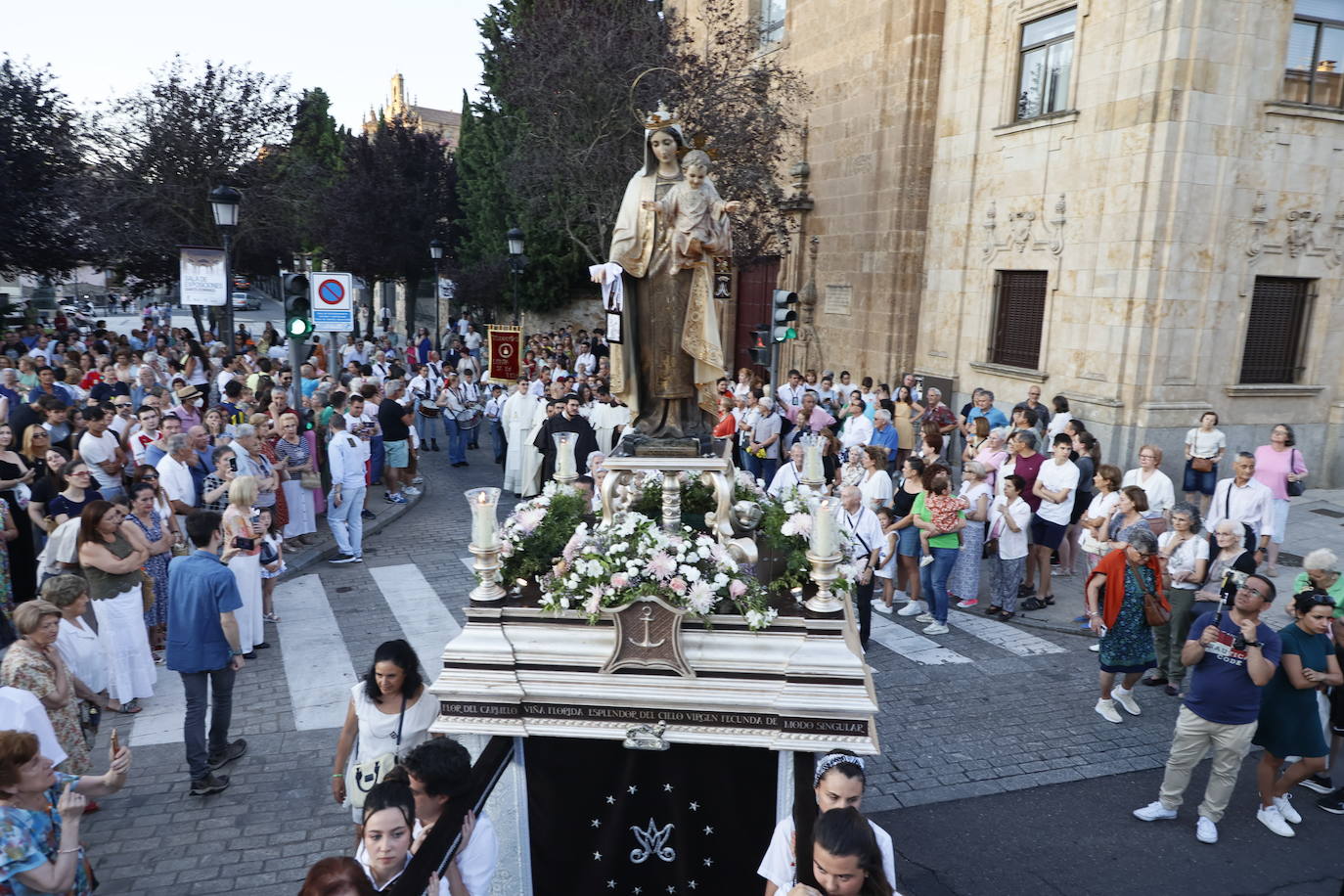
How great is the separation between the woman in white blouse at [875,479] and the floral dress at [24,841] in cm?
783

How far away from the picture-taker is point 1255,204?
1415 cm

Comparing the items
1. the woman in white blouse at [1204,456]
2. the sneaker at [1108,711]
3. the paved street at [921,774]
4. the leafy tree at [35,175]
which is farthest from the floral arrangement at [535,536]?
the leafy tree at [35,175]

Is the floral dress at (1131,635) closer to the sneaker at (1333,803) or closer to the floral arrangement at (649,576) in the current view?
the sneaker at (1333,803)

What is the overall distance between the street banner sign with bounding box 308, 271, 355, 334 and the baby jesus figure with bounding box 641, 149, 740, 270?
29.5ft

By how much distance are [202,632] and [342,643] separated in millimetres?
3079

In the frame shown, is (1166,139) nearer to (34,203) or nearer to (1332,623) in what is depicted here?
(1332,623)

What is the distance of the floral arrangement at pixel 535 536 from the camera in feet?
18.2

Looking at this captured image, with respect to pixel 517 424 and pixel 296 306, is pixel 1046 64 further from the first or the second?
pixel 296 306

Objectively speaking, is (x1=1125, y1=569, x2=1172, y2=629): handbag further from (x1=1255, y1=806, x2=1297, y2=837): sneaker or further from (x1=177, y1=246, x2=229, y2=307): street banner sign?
(x1=177, y1=246, x2=229, y2=307): street banner sign

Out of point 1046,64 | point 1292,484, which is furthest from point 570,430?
point 1046,64

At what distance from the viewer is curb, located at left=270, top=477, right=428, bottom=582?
36.9 feet

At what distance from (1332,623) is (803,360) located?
17.9 m

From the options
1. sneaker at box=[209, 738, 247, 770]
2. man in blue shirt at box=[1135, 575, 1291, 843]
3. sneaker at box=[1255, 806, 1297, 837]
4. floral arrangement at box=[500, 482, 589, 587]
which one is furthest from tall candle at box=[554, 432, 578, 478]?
sneaker at box=[1255, 806, 1297, 837]

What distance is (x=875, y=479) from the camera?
1024 centimetres
